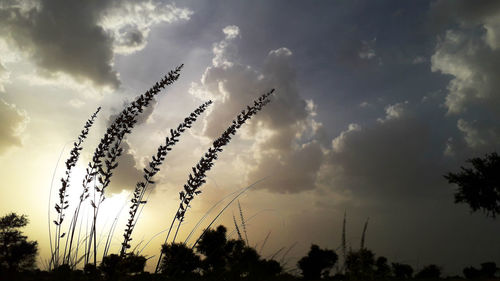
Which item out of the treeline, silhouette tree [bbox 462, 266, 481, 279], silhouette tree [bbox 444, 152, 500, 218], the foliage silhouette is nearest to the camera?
the treeline

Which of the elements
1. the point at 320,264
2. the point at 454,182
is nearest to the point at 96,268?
the point at 454,182

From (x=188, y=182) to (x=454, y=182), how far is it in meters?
Answer: 30.2

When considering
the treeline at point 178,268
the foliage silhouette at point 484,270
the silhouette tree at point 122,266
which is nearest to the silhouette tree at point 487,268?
the foliage silhouette at point 484,270

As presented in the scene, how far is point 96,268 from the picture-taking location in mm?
3762

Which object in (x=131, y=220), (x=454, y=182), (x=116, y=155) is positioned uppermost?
(x=454, y=182)

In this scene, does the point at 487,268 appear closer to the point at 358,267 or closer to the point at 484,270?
the point at 484,270

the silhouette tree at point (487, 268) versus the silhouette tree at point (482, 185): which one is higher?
the silhouette tree at point (482, 185)

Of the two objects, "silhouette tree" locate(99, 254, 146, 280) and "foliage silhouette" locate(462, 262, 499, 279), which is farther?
"foliage silhouette" locate(462, 262, 499, 279)

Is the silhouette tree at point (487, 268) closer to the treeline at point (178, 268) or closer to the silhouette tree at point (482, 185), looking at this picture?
the silhouette tree at point (482, 185)

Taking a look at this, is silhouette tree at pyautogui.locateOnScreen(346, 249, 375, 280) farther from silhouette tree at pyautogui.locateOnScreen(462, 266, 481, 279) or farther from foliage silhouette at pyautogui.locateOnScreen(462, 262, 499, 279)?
silhouette tree at pyautogui.locateOnScreen(462, 266, 481, 279)

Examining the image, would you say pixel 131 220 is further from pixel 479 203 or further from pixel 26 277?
pixel 479 203

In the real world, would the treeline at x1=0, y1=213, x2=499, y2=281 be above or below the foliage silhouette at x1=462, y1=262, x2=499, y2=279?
above

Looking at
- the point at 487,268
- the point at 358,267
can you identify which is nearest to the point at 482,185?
the point at 487,268

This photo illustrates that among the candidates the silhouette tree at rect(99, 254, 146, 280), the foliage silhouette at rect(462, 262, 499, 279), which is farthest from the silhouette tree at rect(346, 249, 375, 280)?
the foliage silhouette at rect(462, 262, 499, 279)
